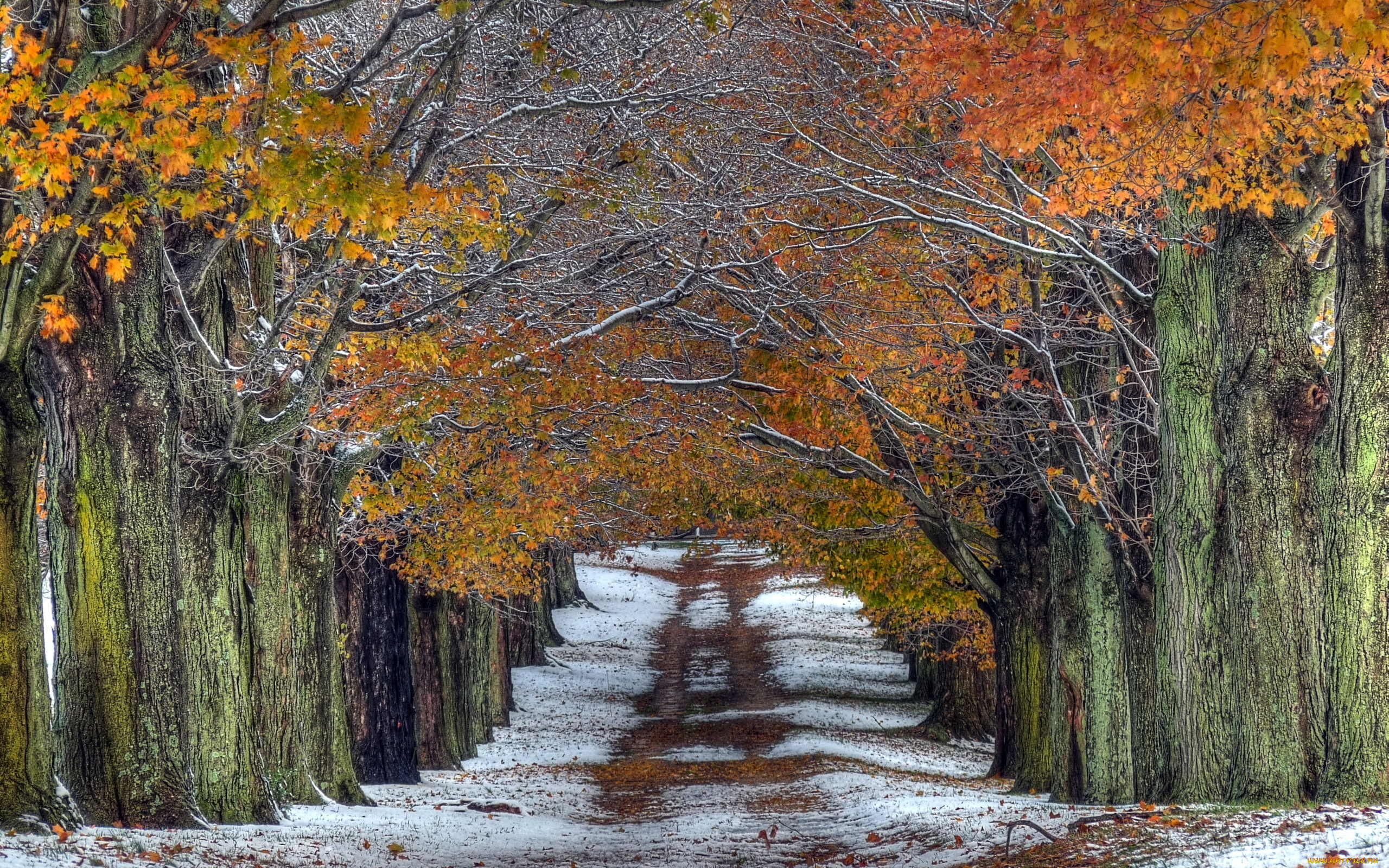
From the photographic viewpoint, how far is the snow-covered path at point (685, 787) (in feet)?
37.1

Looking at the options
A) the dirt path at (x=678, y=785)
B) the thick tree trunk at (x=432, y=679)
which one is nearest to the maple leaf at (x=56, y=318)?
the dirt path at (x=678, y=785)

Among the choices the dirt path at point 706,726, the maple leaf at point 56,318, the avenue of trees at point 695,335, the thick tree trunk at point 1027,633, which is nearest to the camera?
the avenue of trees at point 695,335

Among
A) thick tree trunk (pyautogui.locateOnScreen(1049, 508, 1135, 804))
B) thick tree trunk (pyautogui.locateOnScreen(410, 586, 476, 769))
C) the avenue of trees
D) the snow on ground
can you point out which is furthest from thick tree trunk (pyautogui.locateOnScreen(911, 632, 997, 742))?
thick tree trunk (pyautogui.locateOnScreen(1049, 508, 1135, 804))

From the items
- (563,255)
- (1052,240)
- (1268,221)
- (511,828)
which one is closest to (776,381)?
(563,255)

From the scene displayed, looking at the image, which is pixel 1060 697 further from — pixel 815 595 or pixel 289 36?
pixel 815 595

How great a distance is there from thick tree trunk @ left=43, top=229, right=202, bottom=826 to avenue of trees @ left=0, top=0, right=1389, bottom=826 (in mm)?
32

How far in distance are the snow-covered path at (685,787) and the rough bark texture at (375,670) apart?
966 millimetres

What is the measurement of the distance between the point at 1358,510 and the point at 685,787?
43.8ft

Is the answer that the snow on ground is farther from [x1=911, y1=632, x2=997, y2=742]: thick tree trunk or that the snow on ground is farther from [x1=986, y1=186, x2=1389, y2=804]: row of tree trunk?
[x1=986, y1=186, x2=1389, y2=804]: row of tree trunk

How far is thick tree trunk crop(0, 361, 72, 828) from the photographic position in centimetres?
937

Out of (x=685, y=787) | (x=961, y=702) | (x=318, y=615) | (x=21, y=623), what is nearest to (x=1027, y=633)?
(x=685, y=787)

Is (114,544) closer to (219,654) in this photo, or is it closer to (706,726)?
(219,654)

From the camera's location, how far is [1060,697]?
1648 centimetres

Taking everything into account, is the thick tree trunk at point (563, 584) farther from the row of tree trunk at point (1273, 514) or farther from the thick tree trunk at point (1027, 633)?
the row of tree trunk at point (1273, 514)
